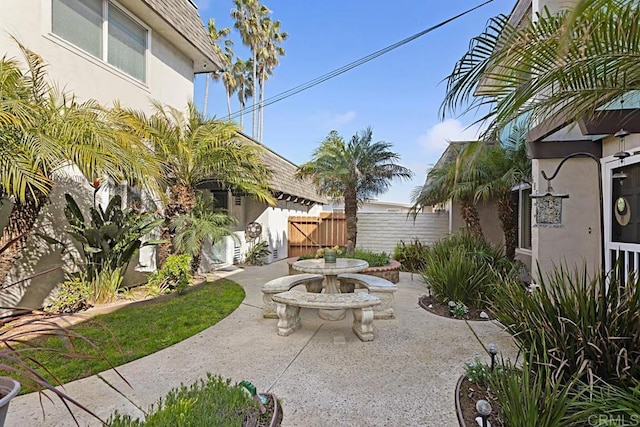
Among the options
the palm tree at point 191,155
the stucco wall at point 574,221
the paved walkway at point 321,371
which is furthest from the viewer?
the palm tree at point 191,155

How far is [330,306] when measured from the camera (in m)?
5.01

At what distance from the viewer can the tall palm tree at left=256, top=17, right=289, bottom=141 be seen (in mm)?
28683

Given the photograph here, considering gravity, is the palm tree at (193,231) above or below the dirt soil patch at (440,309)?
above

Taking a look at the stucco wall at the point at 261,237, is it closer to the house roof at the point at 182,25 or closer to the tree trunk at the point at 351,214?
the tree trunk at the point at 351,214

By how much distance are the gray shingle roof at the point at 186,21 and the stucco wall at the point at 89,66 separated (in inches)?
25.3

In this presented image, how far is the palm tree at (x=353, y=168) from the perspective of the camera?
11.4 meters

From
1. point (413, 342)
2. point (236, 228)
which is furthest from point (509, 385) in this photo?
point (236, 228)

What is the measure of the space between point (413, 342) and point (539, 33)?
13.2 ft

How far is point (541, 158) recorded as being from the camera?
21.6 ft

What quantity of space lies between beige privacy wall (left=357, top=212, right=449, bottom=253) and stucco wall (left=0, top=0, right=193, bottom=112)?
8111 millimetres

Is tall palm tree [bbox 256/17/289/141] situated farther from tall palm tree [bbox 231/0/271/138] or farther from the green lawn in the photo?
the green lawn

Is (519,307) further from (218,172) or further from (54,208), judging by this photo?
(54,208)

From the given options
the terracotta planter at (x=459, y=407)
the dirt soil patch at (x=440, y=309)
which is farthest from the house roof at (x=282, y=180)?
the terracotta planter at (x=459, y=407)

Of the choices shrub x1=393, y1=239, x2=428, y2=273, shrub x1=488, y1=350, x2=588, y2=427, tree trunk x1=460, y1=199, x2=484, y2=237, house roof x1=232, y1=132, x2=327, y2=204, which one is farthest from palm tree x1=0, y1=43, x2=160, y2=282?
tree trunk x1=460, y1=199, x2=484, y2=237
